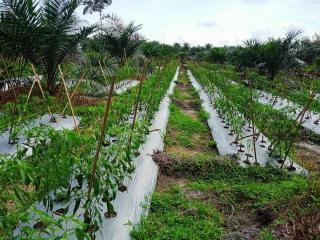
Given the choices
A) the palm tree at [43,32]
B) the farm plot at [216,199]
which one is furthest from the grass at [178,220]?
the palm tree at [43,32]

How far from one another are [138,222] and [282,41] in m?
15.2

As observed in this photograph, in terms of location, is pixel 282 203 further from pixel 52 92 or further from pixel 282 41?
pixel 282 41

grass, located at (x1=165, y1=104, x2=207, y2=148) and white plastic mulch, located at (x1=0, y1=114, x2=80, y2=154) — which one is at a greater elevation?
white plastic mulch, located at (x1=0, y1=114, x2=80, y2=154)

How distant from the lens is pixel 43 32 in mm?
6711

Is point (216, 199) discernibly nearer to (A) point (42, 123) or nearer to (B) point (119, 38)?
(A) point (42, 123)

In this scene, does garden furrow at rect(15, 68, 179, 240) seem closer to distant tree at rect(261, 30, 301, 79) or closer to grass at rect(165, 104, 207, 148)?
grass at rect(165, 104, 207, 148)

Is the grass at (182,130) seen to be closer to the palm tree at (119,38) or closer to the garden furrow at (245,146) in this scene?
the garden furrow at (245,146)

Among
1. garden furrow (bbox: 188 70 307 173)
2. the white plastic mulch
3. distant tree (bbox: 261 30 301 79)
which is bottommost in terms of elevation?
the white plastic mulch

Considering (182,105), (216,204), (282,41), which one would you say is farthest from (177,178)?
(282,41)

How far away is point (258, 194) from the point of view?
3418mm

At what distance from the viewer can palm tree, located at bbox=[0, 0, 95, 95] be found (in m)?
6.30

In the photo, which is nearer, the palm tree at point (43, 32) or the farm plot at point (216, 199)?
the farm plot at point (216, 199)

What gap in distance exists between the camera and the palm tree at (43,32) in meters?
6.30

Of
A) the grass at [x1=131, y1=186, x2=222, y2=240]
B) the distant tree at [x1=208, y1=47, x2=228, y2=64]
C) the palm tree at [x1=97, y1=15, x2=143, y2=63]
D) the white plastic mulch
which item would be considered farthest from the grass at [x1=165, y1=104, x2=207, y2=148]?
the distant tree at [x1=208, y1=47, x2=228, y2=64]
